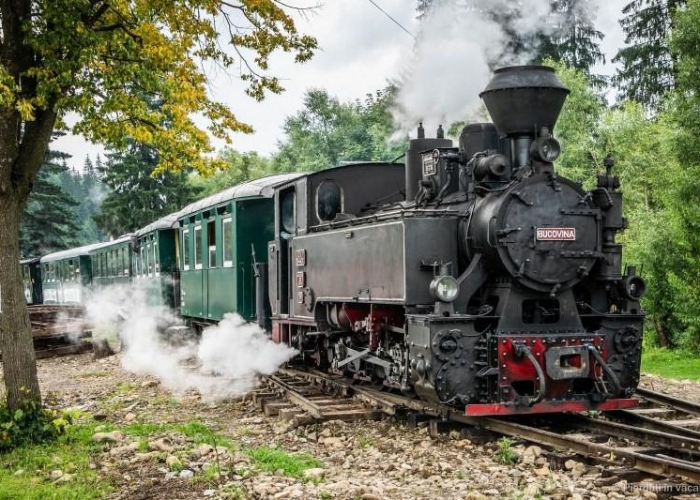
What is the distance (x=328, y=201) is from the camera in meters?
9.89

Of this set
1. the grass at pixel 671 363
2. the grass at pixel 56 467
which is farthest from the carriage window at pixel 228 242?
the grass at pixel 671 363

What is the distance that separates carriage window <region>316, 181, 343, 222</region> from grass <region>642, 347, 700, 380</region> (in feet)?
19.4

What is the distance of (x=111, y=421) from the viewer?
870 cm

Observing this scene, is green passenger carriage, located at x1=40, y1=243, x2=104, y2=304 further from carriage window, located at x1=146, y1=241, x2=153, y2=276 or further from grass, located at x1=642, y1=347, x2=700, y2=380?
grass, located at x1=642, y1=347, x2=700, y2=380

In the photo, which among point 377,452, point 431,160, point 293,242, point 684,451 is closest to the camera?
point 684,451

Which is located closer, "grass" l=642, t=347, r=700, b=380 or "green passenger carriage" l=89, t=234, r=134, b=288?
"grass" l=642, t=347, r=700, b=380

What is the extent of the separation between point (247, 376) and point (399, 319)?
3.91 metres

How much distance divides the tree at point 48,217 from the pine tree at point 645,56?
1007 inches

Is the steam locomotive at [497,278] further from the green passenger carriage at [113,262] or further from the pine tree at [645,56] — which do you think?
the pine tree at [645,56]

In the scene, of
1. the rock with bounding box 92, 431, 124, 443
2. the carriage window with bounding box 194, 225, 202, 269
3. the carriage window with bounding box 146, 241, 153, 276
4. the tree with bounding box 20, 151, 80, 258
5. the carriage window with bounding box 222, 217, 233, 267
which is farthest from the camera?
the tree with bounding box 20, 151, 80, 258

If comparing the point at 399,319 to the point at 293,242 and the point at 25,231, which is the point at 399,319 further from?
the point at 25,231

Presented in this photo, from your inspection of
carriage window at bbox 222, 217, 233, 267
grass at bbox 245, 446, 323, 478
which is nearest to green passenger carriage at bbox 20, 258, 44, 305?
carriage window at bbox 222, 217, 233, 267

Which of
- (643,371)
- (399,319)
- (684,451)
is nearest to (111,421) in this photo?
(399,319)

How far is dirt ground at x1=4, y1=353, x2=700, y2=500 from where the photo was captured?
543cm
